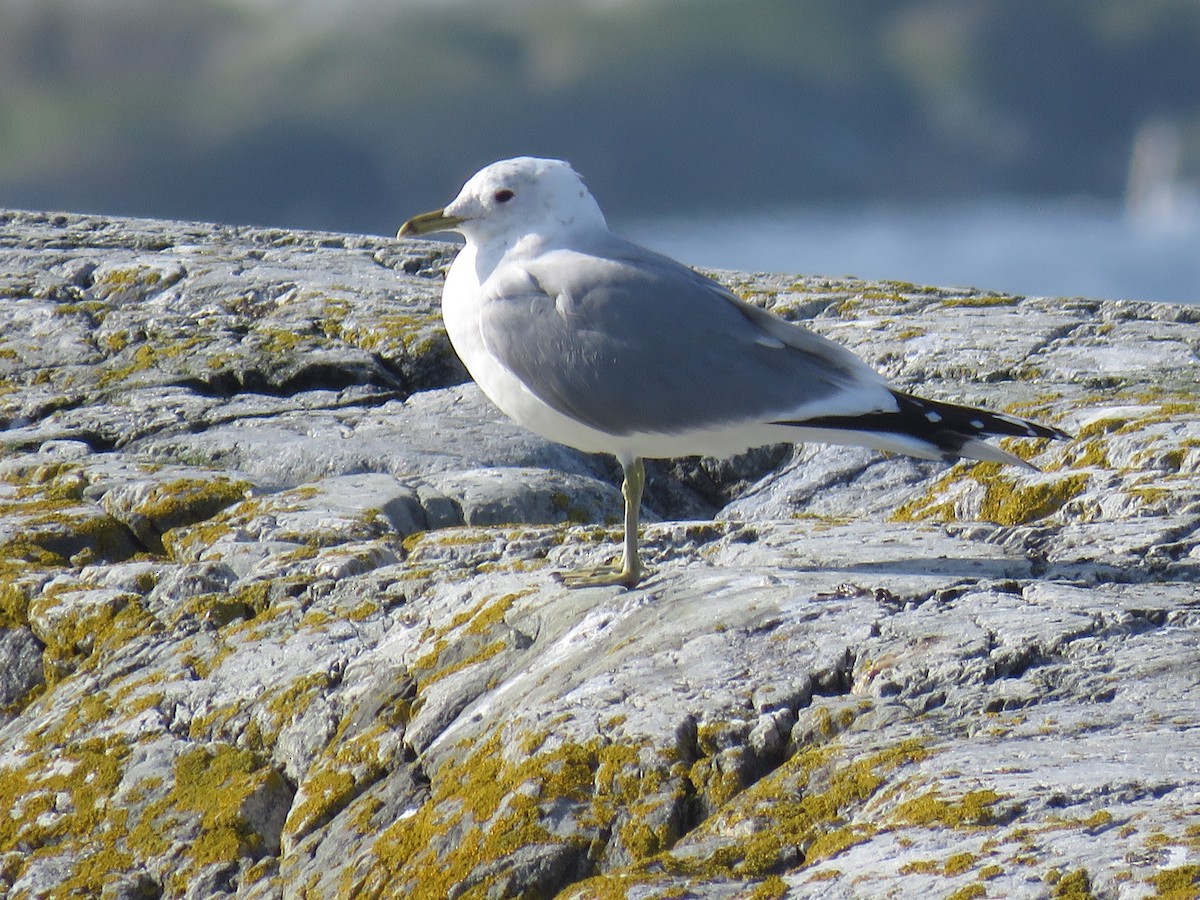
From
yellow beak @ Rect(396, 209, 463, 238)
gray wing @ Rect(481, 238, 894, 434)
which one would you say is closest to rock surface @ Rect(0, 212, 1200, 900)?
gray wing @ Rect(481, 238, 894, 434)

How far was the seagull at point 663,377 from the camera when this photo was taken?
4.62 metres

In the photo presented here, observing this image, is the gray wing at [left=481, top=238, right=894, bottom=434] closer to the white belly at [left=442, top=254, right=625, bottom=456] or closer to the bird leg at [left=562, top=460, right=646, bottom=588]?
the white belly at [left=442, top=254, right=625, bottom=456]

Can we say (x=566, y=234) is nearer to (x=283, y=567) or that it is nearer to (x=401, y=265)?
(x=283, y=567)

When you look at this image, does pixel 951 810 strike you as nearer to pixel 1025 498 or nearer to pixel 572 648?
pixel 572 648

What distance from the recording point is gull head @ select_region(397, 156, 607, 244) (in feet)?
17.1

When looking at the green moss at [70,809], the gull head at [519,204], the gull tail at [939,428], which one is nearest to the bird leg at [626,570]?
the gull tail at [939,428]

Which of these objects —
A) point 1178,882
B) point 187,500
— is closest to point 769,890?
point 1178,882

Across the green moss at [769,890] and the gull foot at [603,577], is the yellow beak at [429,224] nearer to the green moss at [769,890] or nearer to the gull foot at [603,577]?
the gull foot at [603,577]

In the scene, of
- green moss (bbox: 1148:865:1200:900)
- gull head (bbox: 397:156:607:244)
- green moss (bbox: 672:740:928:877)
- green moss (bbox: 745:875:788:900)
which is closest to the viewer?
green moss (bbox: 1148:865:1200:900)

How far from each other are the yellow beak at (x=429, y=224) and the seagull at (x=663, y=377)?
0.40 meters

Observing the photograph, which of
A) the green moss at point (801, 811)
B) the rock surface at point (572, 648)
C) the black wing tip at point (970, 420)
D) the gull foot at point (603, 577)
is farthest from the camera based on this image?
the black wing tip at point (970, 420)

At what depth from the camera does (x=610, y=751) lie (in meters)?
3.32

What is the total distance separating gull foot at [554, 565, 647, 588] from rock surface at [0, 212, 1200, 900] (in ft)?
0.23

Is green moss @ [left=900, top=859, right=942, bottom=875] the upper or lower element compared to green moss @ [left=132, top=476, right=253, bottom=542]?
lower
